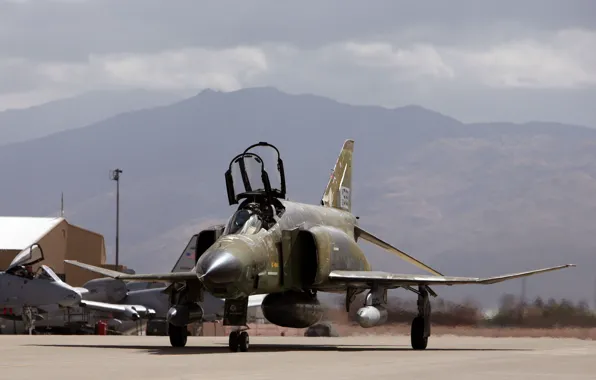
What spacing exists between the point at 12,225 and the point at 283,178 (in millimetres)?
41661

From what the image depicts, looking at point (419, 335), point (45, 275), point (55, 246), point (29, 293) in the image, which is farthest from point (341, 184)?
point (55, 246)

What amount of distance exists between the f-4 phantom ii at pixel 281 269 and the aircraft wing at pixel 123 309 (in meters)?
14.0

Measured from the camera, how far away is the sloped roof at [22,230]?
5738 cm

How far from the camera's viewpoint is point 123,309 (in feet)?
130

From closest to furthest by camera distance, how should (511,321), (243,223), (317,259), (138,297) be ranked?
(243,223), (317,259), (511,321), (138,297)

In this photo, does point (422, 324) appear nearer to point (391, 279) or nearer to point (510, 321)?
point (391, 279)

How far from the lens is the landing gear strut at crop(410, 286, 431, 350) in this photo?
24047 millimetres

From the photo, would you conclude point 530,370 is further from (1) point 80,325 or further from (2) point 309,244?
(1) point 80,325

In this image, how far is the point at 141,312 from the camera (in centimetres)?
4109

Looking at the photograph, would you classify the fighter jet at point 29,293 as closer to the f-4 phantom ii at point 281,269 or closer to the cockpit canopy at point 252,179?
the f-4 phantom ii at point 281,269

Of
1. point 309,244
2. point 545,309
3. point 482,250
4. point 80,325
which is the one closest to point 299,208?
point 309,244

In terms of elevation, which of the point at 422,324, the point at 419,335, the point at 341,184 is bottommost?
the point at 419,335

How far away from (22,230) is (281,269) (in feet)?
134

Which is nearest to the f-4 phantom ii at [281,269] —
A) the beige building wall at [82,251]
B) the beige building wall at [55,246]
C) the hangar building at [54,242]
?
the hangar building at [54,242]
